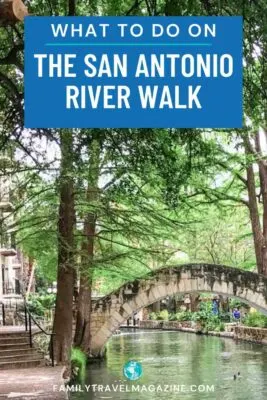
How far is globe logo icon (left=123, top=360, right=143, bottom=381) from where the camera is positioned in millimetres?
17669

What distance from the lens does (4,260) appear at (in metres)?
31.5

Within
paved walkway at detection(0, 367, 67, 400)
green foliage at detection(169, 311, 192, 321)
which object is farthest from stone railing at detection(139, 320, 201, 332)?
paved walkway at detection(0, 367, 67, 400)

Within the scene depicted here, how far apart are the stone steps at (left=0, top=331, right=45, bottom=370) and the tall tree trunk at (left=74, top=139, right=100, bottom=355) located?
188cm

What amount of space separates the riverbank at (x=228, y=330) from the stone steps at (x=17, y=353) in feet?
47.2

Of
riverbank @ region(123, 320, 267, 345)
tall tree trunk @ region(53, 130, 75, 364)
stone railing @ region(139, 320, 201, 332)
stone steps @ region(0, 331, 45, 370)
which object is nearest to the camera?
stone steps @ region(0, 331, 45, 370)

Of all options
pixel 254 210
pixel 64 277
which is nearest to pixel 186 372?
pixel 254 210

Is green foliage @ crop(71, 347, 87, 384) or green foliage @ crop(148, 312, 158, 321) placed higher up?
green foliage @ crop(148, 312, 158, 321)

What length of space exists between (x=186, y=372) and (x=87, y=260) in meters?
6.58

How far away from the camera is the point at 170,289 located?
2158cm

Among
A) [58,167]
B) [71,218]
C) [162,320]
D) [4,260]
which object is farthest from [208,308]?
[58,167]

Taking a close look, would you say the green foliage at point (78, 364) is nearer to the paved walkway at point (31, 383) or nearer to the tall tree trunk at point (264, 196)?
the paved walkway at point (31, 383)

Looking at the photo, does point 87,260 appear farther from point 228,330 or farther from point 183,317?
point 183,317

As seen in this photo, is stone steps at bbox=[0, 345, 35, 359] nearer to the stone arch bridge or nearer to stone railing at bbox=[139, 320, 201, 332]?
the stone arch bridge

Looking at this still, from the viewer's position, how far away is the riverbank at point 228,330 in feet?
89.4
